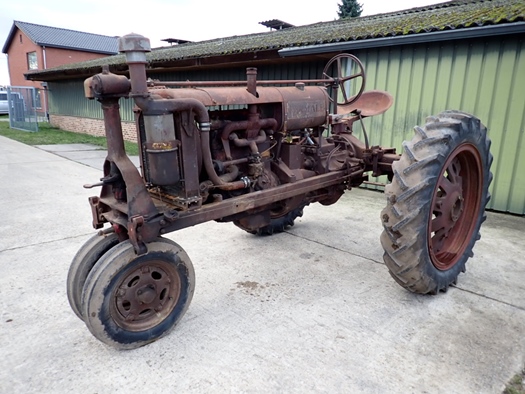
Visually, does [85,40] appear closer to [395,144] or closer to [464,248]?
[395,144]

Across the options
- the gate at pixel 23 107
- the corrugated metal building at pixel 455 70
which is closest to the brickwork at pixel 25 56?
the gate at pixel 23 107

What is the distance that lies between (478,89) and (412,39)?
1.07 m

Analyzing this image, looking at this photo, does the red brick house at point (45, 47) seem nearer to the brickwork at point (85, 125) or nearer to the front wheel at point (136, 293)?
the brickwork at point (85, 125)

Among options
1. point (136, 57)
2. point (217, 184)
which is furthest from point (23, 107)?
point (136, 57)

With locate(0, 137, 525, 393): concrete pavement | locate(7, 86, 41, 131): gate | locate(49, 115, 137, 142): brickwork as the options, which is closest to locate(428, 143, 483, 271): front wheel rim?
locate(0, 137, 525, 393): concrete pavement

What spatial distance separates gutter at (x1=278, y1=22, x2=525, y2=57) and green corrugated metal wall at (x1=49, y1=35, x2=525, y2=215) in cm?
32

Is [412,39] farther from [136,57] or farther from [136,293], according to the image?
[136,293]

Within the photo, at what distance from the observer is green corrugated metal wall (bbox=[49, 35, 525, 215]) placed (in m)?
4.91

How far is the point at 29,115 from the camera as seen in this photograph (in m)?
16.6

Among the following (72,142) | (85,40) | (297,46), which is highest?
(85,40)

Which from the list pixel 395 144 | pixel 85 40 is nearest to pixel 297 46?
pixel 395 144

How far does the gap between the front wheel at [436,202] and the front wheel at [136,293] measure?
1366 millimetres

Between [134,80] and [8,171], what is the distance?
6906mm

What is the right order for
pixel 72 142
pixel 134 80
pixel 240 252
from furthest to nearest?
1. pixel 72 142
2. pixel 240 252
3. pixel 134 80
